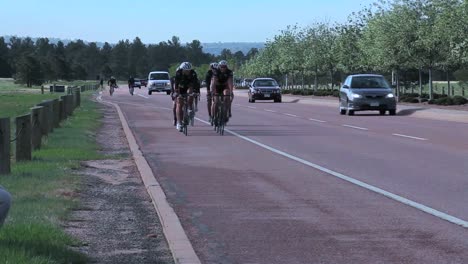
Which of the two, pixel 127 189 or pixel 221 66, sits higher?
pixel 221 66

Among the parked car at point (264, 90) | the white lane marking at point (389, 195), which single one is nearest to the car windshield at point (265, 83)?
the parked car at point (264, 90)

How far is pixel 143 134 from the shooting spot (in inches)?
858

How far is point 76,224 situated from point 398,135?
541 inches

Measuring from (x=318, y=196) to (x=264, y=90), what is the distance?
132 feet

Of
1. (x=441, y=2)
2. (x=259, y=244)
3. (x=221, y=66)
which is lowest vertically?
(x=259, y=244)

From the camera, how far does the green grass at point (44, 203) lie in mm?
6555

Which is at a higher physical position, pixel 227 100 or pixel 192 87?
pixel 192 87

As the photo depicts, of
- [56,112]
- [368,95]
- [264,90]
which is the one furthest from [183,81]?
[264,90]

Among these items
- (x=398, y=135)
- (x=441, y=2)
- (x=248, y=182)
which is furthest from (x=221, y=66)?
(x=441, y=2)

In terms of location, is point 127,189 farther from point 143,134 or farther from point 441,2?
point 441,2

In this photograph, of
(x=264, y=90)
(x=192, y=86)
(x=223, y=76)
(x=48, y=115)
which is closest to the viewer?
(x=48, y=115)

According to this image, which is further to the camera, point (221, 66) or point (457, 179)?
point (221, 66)

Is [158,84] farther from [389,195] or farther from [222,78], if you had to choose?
[389,195]

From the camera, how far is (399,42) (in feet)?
137
